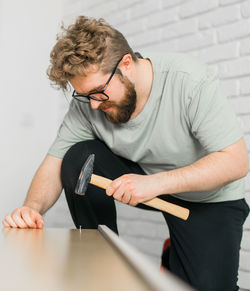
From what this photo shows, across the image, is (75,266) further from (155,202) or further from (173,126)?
(173,126)

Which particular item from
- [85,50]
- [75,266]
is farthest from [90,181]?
[75,266]

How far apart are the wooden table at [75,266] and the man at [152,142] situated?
0.36 metres

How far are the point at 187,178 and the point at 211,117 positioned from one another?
0.22 metres

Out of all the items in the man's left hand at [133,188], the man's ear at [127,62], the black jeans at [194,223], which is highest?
the man's ear at [127,62]

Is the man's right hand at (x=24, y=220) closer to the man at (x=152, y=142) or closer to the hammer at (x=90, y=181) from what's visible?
the man at (x=152, y=142)

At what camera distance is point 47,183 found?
163 cm

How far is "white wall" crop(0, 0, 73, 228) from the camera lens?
271 centimetres

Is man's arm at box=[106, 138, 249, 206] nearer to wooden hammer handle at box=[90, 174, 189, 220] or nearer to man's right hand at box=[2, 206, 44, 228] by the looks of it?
wooden hammer handle at box=[90, 174, 189, 220]

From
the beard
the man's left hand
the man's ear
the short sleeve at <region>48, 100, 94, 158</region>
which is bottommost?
the man's left hand

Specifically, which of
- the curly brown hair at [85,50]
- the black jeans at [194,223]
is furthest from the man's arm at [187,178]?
the curly brown hair at [85,50]

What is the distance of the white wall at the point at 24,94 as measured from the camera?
2.71 meters

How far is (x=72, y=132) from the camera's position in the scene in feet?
5.62

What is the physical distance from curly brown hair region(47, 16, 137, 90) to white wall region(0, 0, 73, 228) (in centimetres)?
129

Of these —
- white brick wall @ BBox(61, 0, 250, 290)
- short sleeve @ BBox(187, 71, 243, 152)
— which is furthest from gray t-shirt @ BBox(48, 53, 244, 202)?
white brick wall @ BBox(61, 0, 250, 290)
